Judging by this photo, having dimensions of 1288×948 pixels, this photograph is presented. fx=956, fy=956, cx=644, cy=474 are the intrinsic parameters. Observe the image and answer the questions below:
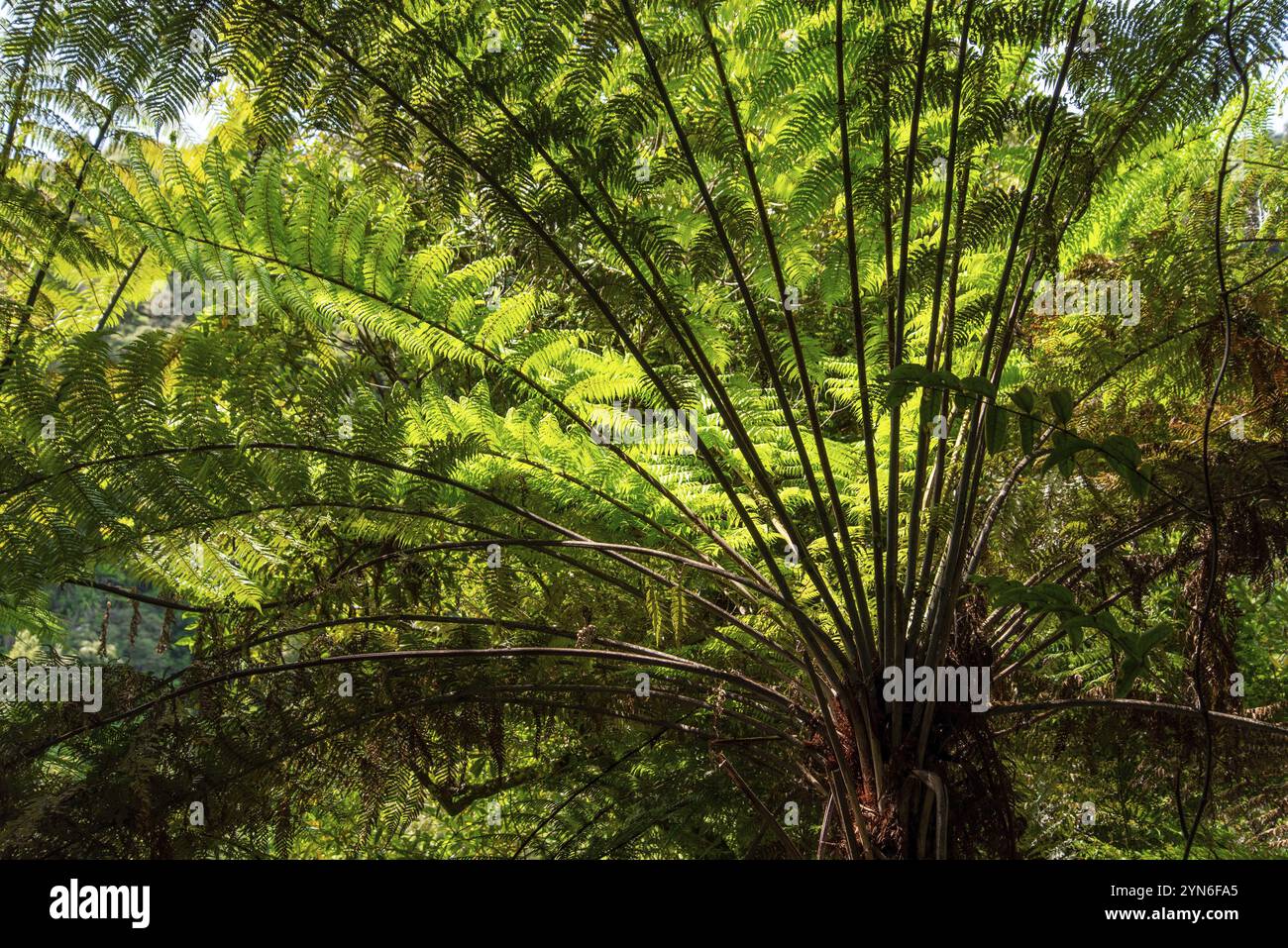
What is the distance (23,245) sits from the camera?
2281mm

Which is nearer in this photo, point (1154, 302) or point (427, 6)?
point (427, 6)

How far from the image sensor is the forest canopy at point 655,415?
1.67m

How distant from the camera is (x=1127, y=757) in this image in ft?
8.71

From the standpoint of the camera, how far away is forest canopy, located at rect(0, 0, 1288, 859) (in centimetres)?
Answer: 167

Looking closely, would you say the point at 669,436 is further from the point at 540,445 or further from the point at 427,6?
the point at 427,6

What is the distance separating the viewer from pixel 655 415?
255cm

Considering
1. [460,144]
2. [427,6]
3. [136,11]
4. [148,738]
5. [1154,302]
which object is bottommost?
[148,738]

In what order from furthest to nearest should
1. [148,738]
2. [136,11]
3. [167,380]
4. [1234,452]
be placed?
[167,380]
[1234,452]
[148,738]
[136,11]

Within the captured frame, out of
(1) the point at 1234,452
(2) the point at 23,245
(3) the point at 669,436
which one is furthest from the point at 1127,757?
(2) the point at 23,245

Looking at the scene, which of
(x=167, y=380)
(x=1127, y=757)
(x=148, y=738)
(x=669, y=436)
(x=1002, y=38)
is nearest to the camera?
(x=148, y=738)

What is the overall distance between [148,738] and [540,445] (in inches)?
38.3

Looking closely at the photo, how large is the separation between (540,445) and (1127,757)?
1.85 meters
